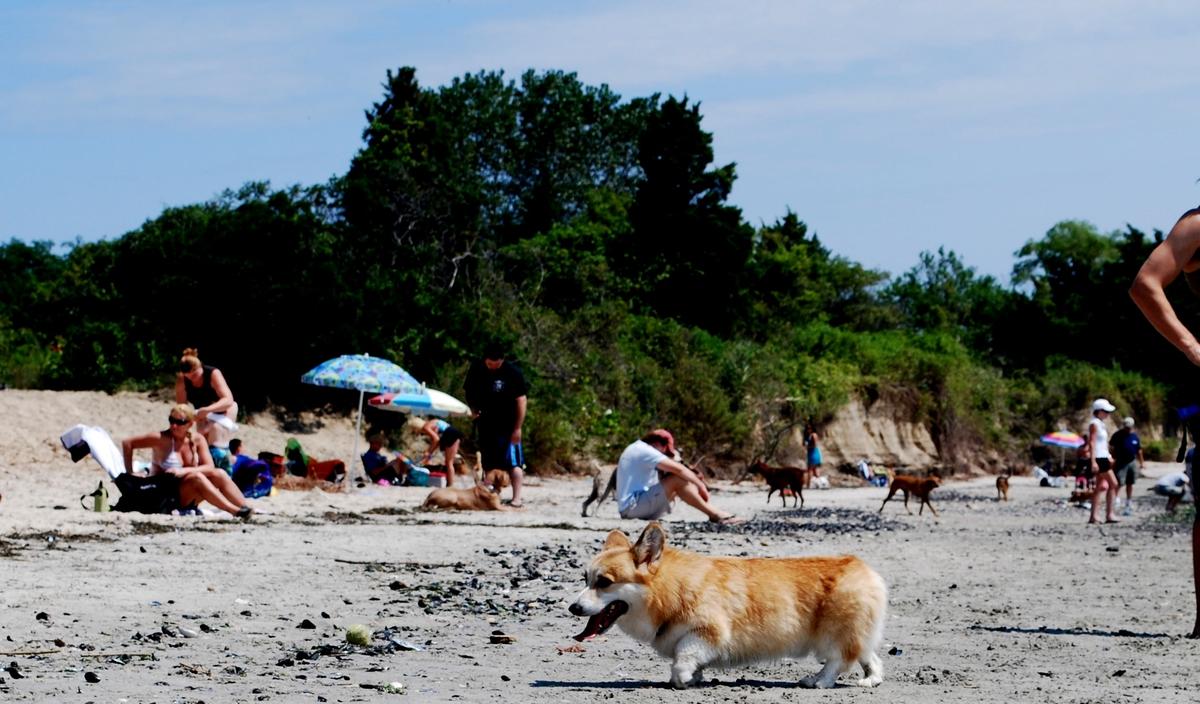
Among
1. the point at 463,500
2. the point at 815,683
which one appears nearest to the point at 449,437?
the point at 463,500

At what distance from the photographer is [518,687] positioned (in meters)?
6.91

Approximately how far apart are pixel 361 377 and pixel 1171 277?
17063 millimetres

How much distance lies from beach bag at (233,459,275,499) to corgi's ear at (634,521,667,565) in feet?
38.8

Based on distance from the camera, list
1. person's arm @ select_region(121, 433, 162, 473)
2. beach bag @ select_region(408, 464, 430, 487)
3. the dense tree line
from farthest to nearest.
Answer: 1. the dense tree line
2. beach bag @ select_region(408, 464, 430, 487)
3. person's arm @ select_region(121, 433, 162, 473)

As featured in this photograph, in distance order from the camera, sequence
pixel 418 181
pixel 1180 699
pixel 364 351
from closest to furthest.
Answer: pixel 1180 699, pixel 364 351, pixel 418 181

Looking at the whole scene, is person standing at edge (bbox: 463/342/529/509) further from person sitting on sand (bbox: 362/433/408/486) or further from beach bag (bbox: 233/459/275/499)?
person sitting on sand (bbox: 362/433/408/486)

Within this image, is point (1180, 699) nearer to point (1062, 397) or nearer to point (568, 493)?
point (568, 493)

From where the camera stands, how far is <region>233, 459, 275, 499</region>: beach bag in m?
18.3

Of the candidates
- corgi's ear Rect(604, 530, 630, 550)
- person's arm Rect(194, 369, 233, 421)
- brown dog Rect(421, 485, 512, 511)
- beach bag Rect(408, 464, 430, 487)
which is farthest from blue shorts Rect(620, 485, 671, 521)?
corgi's ear Rect(604, 530, 630, 550)

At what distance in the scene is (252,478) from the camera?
18.4 m

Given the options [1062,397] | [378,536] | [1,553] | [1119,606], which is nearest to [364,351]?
[378,536]

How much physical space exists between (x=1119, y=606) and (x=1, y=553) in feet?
25.6

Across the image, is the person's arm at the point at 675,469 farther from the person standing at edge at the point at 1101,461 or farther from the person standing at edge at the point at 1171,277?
the person standing at edge at the point at 1171,277

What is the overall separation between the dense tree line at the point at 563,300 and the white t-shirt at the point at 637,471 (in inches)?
452
